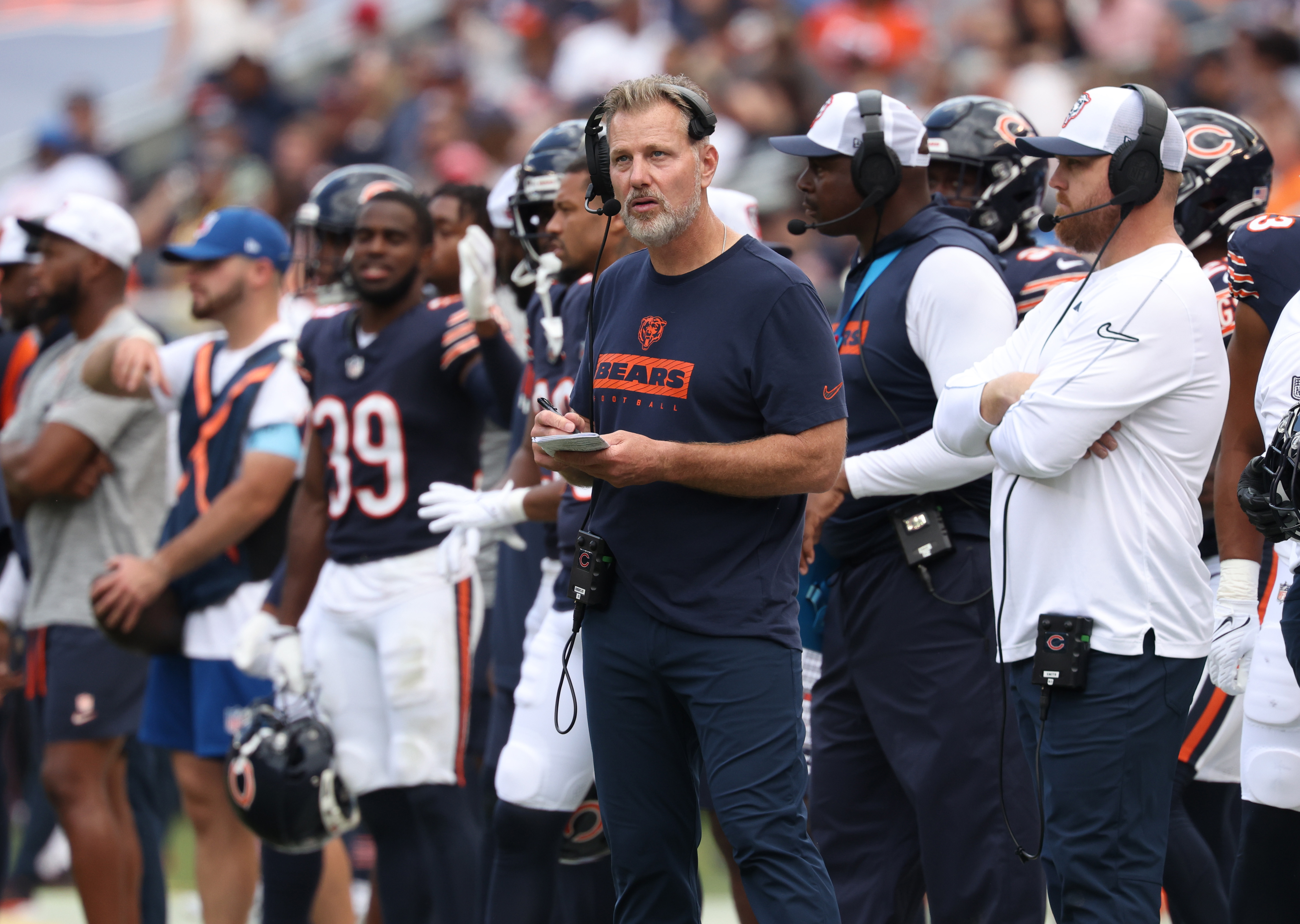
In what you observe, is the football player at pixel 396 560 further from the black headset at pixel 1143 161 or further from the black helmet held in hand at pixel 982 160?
the black headset at pixel 1143 161

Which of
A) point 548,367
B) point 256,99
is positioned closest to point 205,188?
point 256,99

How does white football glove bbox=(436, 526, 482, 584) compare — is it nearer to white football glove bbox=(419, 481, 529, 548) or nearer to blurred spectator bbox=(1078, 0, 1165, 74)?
white football glove bbox=(419, 481, 529, 548)

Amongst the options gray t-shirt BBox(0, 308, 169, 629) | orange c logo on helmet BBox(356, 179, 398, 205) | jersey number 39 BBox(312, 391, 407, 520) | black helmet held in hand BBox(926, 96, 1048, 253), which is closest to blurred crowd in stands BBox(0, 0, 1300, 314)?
gray t-shirt BBox(0, 308, 169, 629)

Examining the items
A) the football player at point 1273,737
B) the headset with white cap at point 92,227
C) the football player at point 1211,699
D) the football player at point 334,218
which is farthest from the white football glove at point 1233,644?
the headset with white cap at point 92,227

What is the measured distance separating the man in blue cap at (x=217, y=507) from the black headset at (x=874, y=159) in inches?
84.9

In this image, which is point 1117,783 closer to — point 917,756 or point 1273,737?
point 1273,737

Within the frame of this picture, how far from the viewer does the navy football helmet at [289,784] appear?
174 inches

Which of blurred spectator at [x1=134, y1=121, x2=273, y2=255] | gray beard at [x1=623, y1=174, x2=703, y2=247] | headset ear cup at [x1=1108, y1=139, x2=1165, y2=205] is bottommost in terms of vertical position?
gray beard at [x1=623, y1=174, x2=703, y2=247]

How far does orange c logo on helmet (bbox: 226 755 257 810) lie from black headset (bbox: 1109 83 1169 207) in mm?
2918

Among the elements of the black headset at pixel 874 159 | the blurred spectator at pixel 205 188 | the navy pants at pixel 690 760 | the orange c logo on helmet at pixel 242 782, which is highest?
the blurred spectator at pixel 205 188

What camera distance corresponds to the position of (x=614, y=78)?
12258 millimetres

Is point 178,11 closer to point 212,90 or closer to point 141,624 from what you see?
point 212,90

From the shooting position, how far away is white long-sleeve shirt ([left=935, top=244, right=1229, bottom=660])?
3.10m

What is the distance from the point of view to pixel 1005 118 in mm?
4574
